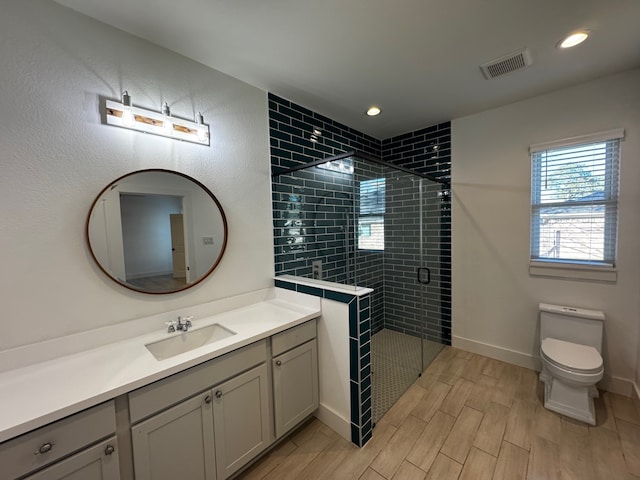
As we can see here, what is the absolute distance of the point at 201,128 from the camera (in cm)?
180

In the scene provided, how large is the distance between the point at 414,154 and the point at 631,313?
2.45 metres

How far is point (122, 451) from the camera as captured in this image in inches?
43.4

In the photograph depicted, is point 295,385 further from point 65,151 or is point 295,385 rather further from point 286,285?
point 65,151

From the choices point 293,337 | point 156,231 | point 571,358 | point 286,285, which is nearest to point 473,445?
point 571,358

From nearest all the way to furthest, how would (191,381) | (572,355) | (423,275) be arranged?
(191,381), (572,355), (423,275)

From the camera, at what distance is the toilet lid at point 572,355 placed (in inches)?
72.8

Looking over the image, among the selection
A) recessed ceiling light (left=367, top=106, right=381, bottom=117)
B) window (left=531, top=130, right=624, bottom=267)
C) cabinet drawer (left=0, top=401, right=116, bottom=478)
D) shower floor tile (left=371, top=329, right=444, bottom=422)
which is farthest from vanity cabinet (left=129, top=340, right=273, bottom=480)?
window (left=531, top=130, right=624, bottom=267)

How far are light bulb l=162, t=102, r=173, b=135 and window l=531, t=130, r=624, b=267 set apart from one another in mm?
3090

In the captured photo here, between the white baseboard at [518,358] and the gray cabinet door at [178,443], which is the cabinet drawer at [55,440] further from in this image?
the white baseboard at [518,358]

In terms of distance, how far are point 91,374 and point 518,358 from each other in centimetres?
344

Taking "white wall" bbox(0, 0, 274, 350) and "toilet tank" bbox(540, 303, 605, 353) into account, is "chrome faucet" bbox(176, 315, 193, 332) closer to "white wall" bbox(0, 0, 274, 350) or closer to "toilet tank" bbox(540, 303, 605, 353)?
"white wall" bbox(0, 0, 274, 350)

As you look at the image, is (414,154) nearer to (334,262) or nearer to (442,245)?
(442,245)

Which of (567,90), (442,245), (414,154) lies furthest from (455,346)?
(567,90)

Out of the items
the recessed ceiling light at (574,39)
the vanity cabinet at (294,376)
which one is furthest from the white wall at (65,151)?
the recessed ceiling light at (574,39)
